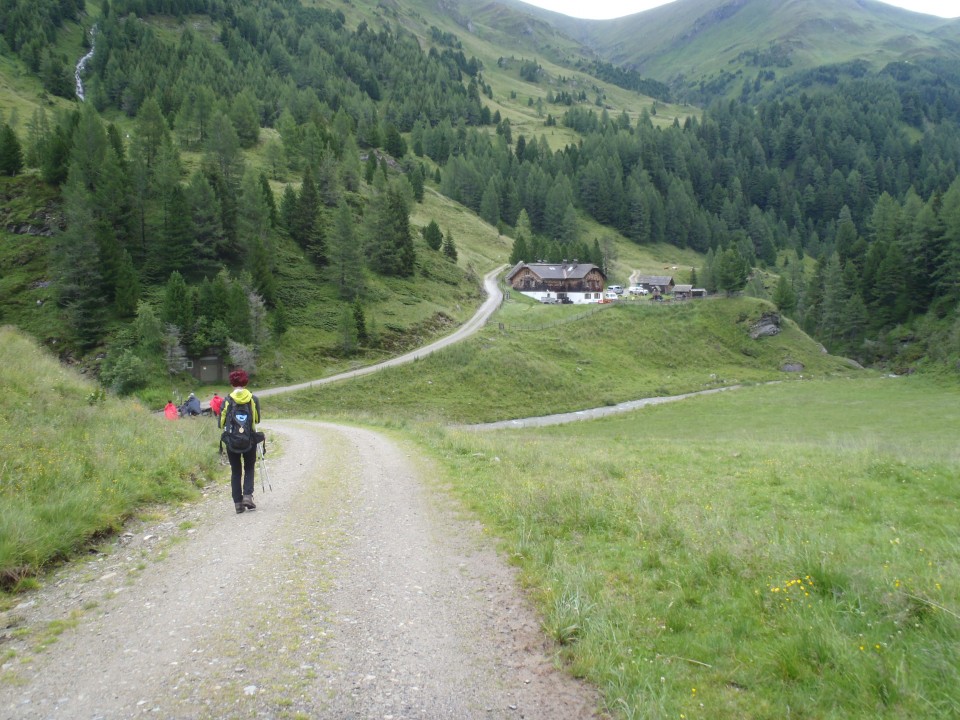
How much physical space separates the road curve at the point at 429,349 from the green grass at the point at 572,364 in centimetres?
198

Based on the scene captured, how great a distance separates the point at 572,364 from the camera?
65.7m

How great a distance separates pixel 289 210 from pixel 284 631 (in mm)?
79483

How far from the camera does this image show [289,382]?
5416 centimetres

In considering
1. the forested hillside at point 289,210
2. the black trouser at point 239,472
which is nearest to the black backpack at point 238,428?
the black trouser at point 239,472

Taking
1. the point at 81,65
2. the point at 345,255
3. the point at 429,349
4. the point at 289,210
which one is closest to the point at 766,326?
the point at 429,349

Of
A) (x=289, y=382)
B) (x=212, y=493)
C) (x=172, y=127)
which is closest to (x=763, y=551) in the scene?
(x=212, y=493)

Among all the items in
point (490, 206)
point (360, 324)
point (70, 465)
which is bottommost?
point (360, 324)

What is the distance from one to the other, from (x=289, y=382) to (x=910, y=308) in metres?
95.9

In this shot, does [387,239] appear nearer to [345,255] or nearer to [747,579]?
[345,255]

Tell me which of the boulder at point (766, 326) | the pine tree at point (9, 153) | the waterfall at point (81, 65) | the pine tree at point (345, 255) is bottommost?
the boulder at point (766, 326)

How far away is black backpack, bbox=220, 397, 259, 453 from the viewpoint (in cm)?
1070

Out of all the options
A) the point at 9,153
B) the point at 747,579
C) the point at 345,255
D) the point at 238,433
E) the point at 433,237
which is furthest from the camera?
the point at 433,237

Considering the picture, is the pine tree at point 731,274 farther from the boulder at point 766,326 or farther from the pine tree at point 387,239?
the pine tree at point 387,239

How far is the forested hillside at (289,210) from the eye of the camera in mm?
54312
